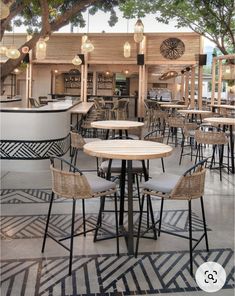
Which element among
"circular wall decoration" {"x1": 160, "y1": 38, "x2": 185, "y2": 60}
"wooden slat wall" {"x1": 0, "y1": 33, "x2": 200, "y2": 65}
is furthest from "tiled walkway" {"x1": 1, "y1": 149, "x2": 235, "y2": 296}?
"wooden slat wall" {"x1": 0, "y1": 33, "x2": 200, "y2": 65}

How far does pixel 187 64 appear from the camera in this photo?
15.4 meters

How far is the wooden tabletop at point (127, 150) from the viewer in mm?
3072

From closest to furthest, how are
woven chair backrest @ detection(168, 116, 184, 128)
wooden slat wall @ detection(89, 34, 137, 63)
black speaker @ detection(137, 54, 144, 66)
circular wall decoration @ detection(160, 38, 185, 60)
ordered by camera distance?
woven chair backrest @ detection(168, 116, 184, 128) < black speaker @ detection(137, 54, 144, 66) < circular wall decoration @ detection(160, 38, 185, 60) < wooden slat wall @ detection(89, 34, 137, 63)

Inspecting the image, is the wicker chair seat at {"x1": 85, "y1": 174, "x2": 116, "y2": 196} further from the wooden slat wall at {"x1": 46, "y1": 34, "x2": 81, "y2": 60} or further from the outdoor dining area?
the wooden slat wall at {"x1": 46, "y1": 34, "x2": 81, "y2": 60}

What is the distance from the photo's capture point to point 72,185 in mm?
2980

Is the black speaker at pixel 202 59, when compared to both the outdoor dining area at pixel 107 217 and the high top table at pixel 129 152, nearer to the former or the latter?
the outdoor dining area at pixel 107 217

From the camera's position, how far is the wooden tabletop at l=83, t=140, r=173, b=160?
3.07 m

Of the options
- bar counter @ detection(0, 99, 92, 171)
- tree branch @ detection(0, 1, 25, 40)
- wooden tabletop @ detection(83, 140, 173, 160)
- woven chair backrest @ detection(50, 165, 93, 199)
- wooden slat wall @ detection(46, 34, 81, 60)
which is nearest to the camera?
woven chair backrest @ detection(50, 165, 93, 199)

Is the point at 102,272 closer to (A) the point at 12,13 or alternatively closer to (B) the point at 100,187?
(B) the point at 100,187

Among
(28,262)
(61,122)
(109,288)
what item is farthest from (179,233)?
(61,122)

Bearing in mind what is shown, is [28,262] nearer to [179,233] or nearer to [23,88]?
[179,233]

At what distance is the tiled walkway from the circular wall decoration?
1130 centimetres

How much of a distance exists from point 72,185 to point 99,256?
719 mm

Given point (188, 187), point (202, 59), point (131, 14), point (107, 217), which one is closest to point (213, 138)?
point (107, 217)
